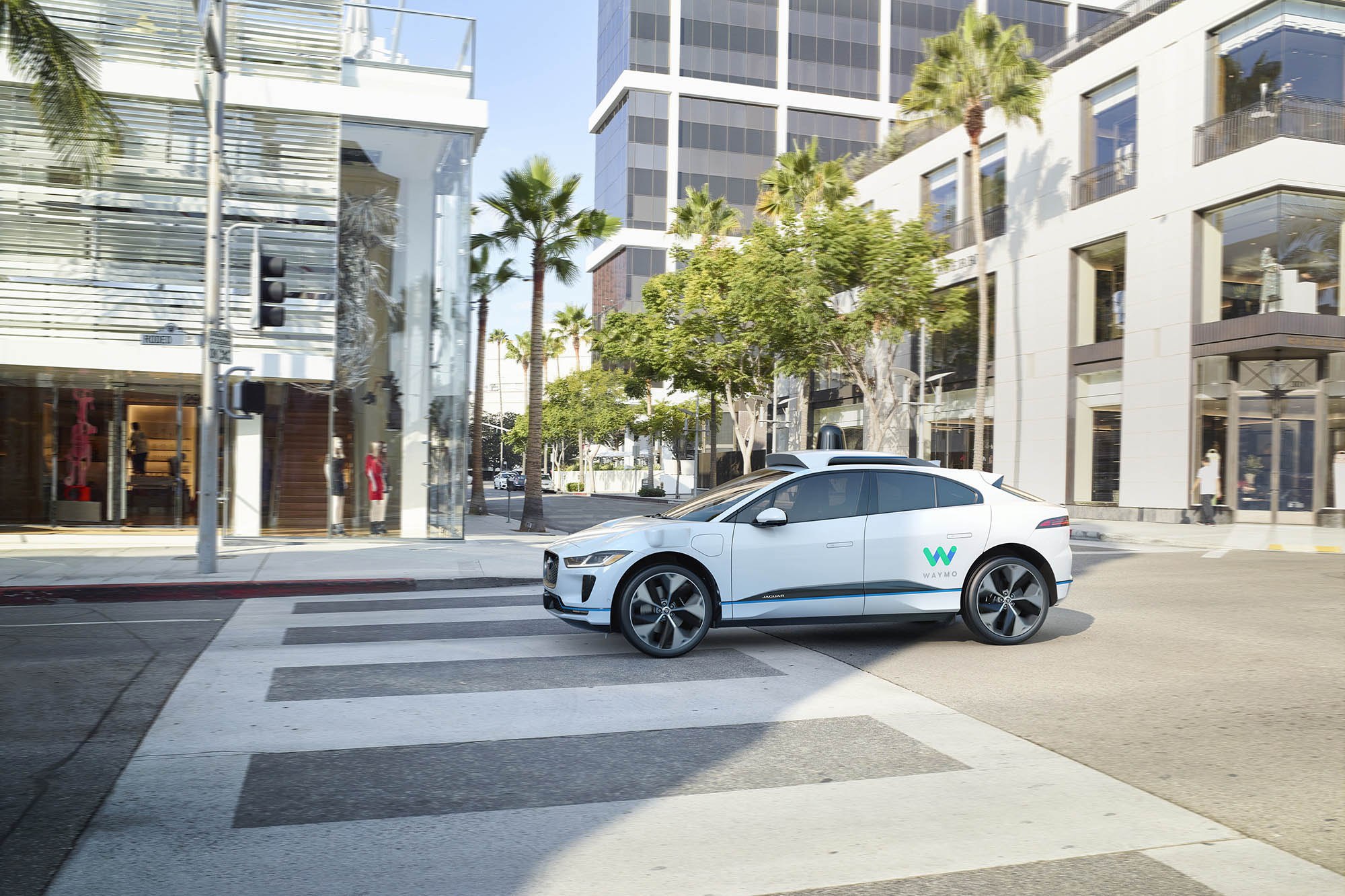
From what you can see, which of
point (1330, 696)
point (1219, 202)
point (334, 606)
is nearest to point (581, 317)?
point (1219, 202)

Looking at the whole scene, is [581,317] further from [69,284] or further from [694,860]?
[694,860]

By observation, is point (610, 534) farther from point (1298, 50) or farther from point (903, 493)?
point (1298, 50)

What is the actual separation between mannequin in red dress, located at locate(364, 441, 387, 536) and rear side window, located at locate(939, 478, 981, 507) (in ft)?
44.4

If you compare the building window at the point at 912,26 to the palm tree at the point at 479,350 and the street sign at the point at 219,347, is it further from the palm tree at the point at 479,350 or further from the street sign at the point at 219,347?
the street sign at the point at 219,347

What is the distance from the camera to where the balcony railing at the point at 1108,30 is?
95.2 ft

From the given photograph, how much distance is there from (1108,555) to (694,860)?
51.7 feet

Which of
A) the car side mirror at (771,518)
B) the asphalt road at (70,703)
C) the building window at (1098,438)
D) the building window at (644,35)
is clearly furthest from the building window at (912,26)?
the asphalt road at (70,703)

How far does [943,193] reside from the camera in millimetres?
38719

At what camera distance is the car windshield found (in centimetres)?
837

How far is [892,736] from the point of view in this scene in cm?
582

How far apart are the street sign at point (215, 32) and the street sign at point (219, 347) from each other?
3478 millimetres

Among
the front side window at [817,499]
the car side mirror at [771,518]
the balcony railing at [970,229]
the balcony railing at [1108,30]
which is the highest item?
the balcony railing at [1108,30]

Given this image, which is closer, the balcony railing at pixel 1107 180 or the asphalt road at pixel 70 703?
the asphalt road at pixel 70 703

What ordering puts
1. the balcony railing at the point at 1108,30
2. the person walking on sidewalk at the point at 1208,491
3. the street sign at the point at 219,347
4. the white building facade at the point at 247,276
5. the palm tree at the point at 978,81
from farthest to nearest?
1. the balcony railing at the point at 1108,30
2. the palm tree at the point at 978,81
3. the person walking on sidewalk at the point at 1208,491
4. the white building facade at the point at 247,276
5. the street sign at the point at 219,347
